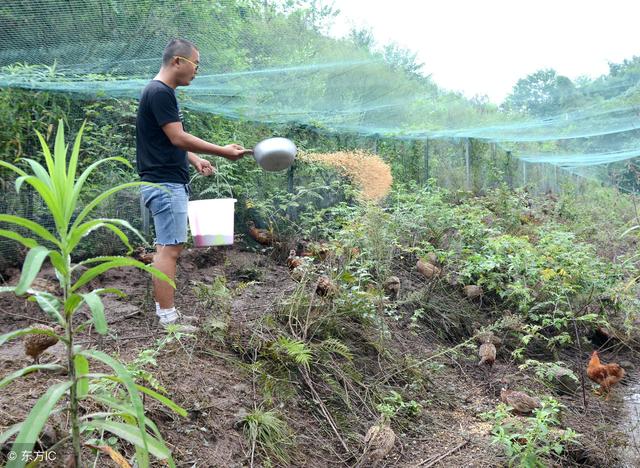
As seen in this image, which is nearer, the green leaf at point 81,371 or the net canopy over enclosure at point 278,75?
the green leaf at point 81,371

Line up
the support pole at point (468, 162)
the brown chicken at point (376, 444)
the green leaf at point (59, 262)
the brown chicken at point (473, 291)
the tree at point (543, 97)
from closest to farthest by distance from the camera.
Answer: the green leaf at point (59, 262) < the brown chicken at point (376, 444) < the brown chicken at point (473, 291) < the tree at point (543, 97) < the support pole at point (468, 162)

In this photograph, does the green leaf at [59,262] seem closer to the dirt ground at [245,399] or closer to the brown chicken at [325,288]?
the dirt ground at [245,399]

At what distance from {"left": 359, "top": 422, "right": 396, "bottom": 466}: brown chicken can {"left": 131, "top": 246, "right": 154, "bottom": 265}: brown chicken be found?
7.08 ft

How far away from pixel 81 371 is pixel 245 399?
4.46 feet

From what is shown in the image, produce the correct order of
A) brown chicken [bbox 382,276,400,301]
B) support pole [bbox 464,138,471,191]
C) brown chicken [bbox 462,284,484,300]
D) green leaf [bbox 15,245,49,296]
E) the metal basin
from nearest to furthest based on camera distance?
green leaf [bbox 15,245,49,296] < the metal basin < brown chicken [bbox 382,276,400,301] < brown chicken [bbox 462,284,484,300] < support pole [bbox 464,138,471,191]

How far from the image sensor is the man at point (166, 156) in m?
3.30

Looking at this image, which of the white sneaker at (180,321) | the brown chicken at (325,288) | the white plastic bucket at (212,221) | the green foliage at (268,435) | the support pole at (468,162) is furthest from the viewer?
the support pole at (468,162)

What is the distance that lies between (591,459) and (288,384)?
5.21 feet

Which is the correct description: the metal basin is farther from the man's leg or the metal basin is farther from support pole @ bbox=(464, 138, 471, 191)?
support pole @ bbox=(464, 138, 471, 191)

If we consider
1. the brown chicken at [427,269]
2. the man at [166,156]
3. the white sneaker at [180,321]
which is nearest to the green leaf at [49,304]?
the white sneaker at [180,321]

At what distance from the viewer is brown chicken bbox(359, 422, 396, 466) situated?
2.84m

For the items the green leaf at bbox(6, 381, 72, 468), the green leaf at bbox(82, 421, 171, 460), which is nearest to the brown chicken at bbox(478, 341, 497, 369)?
the green leaf at bbox(82, 421, 171, 460)

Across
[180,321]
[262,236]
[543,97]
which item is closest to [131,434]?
[180,321]

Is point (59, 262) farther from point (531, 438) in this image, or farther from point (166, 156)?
point (531, 438)
